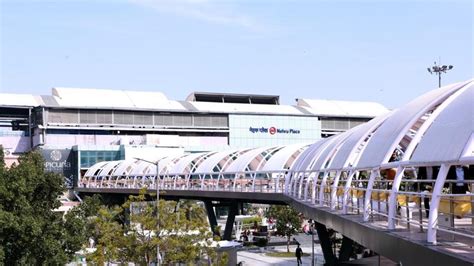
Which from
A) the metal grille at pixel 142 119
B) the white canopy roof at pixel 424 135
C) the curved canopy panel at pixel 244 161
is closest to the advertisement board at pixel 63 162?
the metal grille at pixel 142 119

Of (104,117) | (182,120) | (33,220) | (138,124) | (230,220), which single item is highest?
(104,117)

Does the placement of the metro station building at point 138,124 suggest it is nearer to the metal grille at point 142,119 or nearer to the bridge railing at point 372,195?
the metal grille at point 142,119

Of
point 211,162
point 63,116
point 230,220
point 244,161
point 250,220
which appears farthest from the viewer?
point 63,116

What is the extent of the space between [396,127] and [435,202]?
539 cm

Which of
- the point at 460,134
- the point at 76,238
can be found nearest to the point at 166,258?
the point at 76,238

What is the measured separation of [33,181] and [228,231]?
2713 centimetres

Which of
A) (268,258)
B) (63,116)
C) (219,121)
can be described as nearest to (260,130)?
(219,121)

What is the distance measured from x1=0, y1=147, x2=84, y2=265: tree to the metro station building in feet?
214

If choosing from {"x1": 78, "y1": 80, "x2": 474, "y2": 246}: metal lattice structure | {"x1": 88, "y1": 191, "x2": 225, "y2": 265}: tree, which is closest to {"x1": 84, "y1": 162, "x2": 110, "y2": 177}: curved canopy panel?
{"x1": 78, "y1": 80, "x2": 474, "y2": 246}: metal lattice structure

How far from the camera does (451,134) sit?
10.6m

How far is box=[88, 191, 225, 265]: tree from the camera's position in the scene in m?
24.0

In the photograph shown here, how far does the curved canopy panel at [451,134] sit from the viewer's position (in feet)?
32.8

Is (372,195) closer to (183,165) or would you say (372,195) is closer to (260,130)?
(183,165)

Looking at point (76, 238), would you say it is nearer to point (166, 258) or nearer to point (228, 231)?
point (166, 258)
